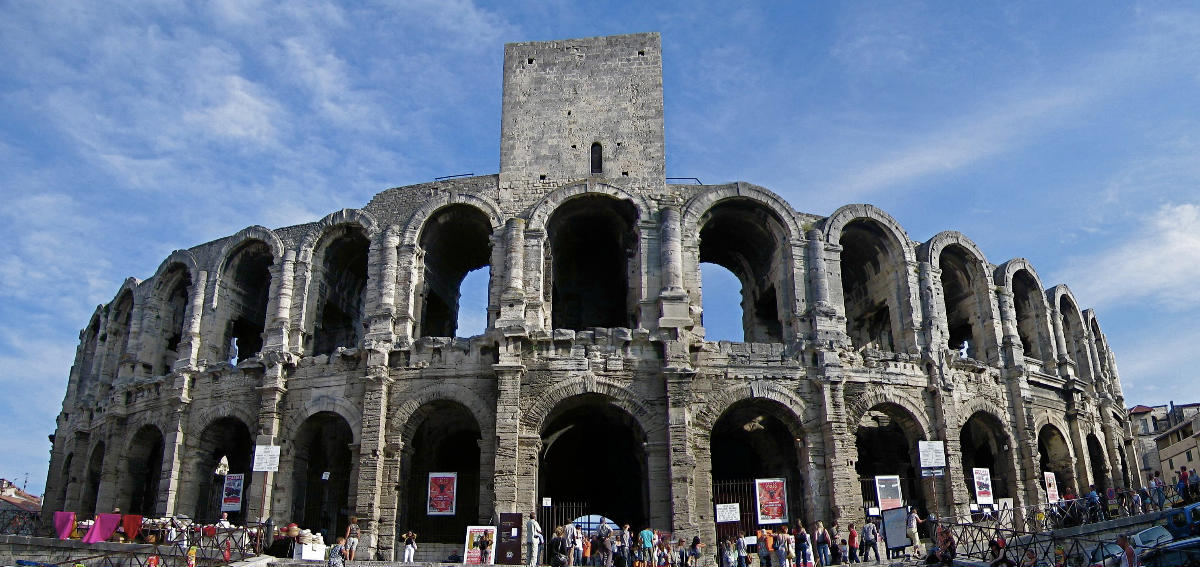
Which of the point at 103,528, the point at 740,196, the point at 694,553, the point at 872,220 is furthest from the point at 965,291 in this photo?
the point at 103,528

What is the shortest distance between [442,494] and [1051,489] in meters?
16.2

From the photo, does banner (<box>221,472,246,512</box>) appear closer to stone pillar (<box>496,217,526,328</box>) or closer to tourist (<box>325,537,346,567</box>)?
tourist (<box>325,537,346,567</box>)

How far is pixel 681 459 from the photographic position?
73.4 feet

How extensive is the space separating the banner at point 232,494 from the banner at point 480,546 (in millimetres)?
6849

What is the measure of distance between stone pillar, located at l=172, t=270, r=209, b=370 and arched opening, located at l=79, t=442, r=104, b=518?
5.00 meters

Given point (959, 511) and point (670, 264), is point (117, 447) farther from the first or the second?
point (959, 511)

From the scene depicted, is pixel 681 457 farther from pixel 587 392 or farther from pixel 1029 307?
pixel 1029 307

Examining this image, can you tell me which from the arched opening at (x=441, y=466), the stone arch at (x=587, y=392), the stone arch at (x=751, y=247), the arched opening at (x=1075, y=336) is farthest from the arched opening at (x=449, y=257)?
the arched opening at (x=1075, y=336)

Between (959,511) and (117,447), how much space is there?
23.4 metres

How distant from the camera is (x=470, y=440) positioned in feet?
90.2

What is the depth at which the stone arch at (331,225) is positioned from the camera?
2702cm

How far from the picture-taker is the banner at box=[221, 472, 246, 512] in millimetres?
23969

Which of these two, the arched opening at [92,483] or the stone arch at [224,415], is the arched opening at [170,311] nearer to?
the arched opening at [92,483]

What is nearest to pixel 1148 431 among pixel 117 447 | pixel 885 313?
pixel 885 313
